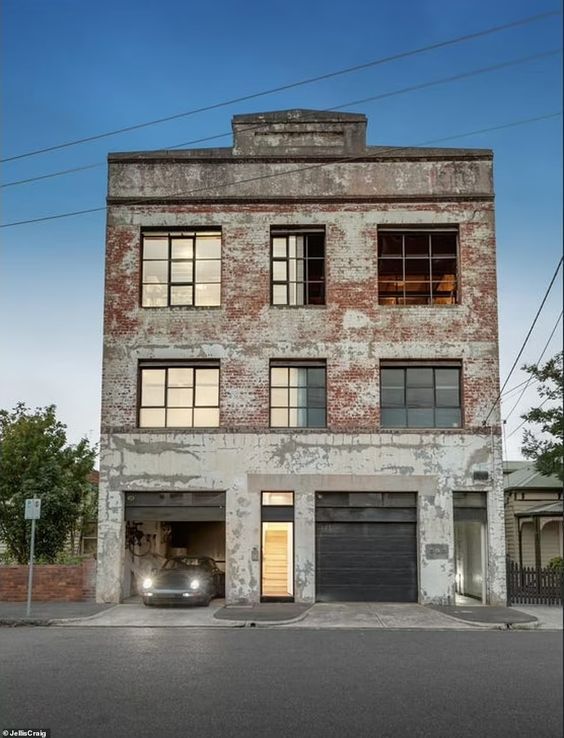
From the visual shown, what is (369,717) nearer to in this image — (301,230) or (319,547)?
(319,547)

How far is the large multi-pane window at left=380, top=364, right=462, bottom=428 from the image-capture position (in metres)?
22.4

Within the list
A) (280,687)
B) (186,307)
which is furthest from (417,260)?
(280,687)

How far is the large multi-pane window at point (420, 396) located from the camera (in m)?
22.4

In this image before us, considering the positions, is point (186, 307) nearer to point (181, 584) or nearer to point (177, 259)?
point (177, 259)

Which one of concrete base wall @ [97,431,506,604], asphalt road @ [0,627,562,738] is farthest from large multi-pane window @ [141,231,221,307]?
asphalt road @ [0,627,562,738]

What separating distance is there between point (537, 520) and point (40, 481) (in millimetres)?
22072

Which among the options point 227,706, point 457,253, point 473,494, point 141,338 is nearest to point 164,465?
point 141,338

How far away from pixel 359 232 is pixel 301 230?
1711 millimetres

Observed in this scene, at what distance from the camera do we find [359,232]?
23.0 m

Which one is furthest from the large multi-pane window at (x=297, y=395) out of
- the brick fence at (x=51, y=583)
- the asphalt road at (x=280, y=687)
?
the asphalt road at (x=280, y=687)

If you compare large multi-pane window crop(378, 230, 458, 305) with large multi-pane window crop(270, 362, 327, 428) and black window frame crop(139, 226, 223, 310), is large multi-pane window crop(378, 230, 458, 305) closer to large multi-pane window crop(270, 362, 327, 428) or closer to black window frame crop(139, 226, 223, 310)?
large multi-pane window crop(270, 362, 327, 428)

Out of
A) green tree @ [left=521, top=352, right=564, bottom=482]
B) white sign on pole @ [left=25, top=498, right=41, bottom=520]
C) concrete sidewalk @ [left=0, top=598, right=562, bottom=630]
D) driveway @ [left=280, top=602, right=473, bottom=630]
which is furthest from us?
white sign on pole @ [left=25, top=498, right=41, bottom=520]

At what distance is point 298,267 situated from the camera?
2336cm

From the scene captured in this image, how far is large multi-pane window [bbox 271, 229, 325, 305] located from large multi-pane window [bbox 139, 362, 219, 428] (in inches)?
117
